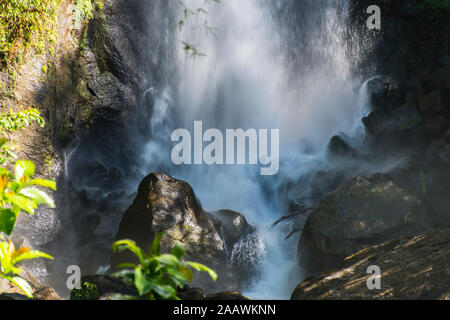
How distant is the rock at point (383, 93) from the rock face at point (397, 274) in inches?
234

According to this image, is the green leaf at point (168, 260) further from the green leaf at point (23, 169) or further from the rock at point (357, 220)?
the rock at point (357, 220)

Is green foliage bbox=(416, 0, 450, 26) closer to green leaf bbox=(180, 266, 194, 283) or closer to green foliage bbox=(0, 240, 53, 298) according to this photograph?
green leaf bbox=(180, 266, 194, 283)

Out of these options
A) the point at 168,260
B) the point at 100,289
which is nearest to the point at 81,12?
the point at 100,289

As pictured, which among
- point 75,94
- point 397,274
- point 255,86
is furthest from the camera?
point 255,86

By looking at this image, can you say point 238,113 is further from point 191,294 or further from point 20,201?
point 20,201

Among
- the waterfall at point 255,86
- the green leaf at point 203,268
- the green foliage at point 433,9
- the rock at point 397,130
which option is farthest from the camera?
the green foliage at point 433,9

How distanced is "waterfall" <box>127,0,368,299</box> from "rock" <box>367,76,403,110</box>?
295 millimetres

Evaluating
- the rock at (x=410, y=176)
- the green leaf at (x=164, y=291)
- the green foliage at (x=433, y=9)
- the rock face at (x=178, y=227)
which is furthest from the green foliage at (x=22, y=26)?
the green foliage at (x=433, y=9)

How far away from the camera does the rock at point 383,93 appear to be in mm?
9703

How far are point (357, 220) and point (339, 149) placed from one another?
13.3 feet

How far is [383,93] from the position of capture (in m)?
10.4

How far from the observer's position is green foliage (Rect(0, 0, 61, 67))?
585cm

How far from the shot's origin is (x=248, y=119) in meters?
11.5
